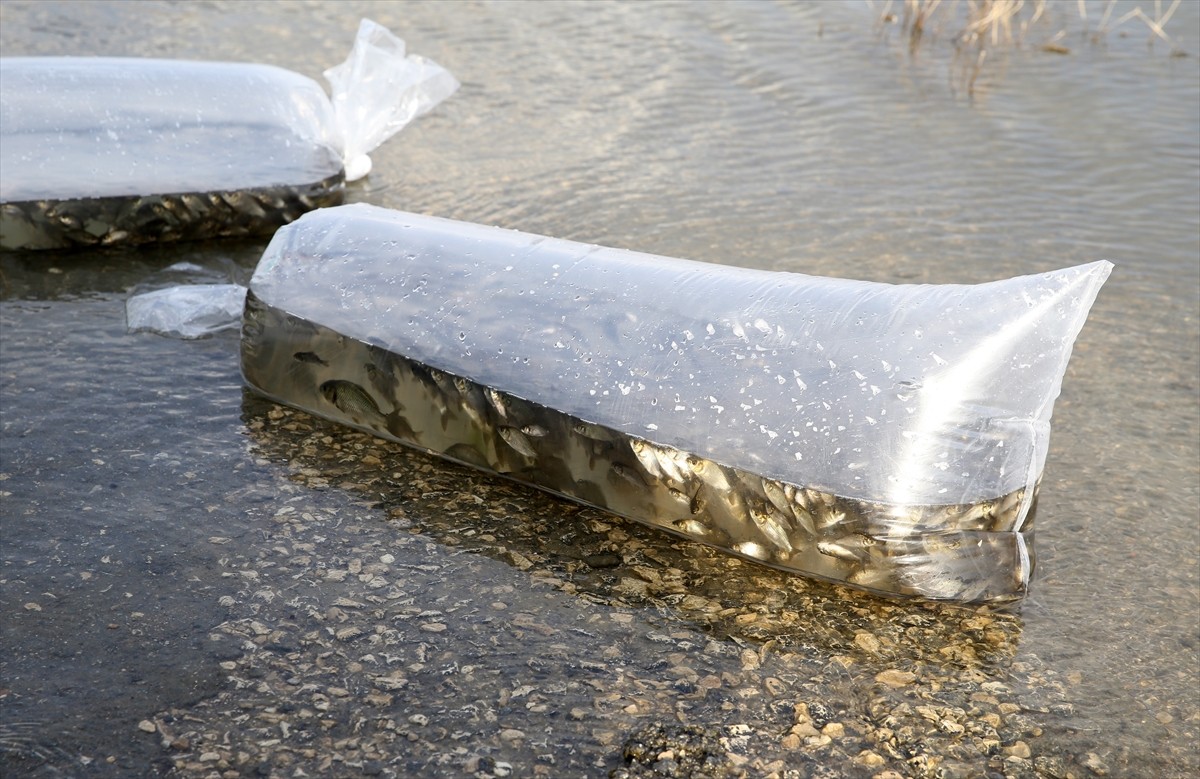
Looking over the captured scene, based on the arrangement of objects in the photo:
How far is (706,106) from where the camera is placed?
16.3 ft

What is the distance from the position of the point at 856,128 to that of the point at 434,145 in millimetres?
1741

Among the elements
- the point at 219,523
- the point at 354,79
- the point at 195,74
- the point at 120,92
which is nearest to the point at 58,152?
the point at 120,92

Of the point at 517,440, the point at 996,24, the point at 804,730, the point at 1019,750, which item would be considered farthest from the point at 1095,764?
the point at 996,24

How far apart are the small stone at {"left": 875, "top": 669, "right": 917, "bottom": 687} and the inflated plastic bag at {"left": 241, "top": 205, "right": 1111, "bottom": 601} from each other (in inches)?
6.6

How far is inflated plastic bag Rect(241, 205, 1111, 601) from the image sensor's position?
197 cm

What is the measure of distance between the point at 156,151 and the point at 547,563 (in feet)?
6.51

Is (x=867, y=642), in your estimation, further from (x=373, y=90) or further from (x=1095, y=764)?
(x=373, y=90)

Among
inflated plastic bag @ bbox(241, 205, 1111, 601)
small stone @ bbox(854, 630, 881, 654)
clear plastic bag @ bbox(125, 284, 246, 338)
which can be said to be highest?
inflated plastic bag @ bbox(241, 205, 1111, 601)

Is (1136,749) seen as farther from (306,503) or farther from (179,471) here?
(179,471)

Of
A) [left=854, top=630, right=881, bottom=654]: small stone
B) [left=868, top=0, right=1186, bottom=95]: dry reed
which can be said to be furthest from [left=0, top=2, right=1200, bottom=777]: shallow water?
[left=868, top=0, right=1186, bottom=95]: dry reed

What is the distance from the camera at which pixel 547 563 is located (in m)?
2.20

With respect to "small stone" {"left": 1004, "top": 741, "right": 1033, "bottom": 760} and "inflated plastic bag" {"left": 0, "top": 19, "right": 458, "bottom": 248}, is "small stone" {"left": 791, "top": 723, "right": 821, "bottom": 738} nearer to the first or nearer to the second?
"small stone" {"left": 1004, "top": 741, "right": 1033, "bottom": 760}

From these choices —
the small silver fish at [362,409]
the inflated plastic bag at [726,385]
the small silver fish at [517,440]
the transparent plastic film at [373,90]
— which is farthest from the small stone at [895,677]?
the transparent plastic film at [373,90]

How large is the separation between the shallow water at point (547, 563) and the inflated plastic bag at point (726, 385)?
12 centimetres
